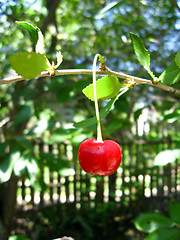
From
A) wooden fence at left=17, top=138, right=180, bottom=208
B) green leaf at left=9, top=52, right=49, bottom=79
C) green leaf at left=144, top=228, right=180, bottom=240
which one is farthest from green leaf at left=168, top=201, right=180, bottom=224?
wooden fence at left=17, top=138, right=180, bottom=208

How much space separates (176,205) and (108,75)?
65.6 inches

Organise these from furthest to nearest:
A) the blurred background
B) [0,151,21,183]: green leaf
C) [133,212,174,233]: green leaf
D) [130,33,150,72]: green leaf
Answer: the blurred background < [133,212,174,233]: green leaf < [0,151,21,183]: green leaf < [130,33,150,72]: green leaf

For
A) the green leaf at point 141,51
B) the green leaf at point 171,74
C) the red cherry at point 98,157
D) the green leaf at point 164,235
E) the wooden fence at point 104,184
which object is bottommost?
the wooden fence at point 104,184

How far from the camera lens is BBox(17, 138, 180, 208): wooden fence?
3.99 m

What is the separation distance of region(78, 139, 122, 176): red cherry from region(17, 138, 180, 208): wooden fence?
322 cm

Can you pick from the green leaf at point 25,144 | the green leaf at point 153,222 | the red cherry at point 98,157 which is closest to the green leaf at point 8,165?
the green leaf at point 25,144

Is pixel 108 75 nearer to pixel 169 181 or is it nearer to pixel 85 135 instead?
pixel 85 135

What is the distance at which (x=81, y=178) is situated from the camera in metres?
4.07

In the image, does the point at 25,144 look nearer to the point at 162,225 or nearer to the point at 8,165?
the point at 8,165

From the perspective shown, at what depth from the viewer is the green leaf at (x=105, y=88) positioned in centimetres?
63

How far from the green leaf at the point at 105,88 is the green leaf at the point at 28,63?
13cm

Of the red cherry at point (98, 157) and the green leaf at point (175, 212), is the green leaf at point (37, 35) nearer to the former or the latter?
the red cherry at point (98, 157)

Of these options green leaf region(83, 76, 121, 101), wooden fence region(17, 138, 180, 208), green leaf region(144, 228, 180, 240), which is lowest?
wooden fence region(17, 138, 180, 208)

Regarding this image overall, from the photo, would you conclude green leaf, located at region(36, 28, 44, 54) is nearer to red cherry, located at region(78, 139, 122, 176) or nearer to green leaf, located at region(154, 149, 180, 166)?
red cherry, located at region(78, 139, 122, 176)
